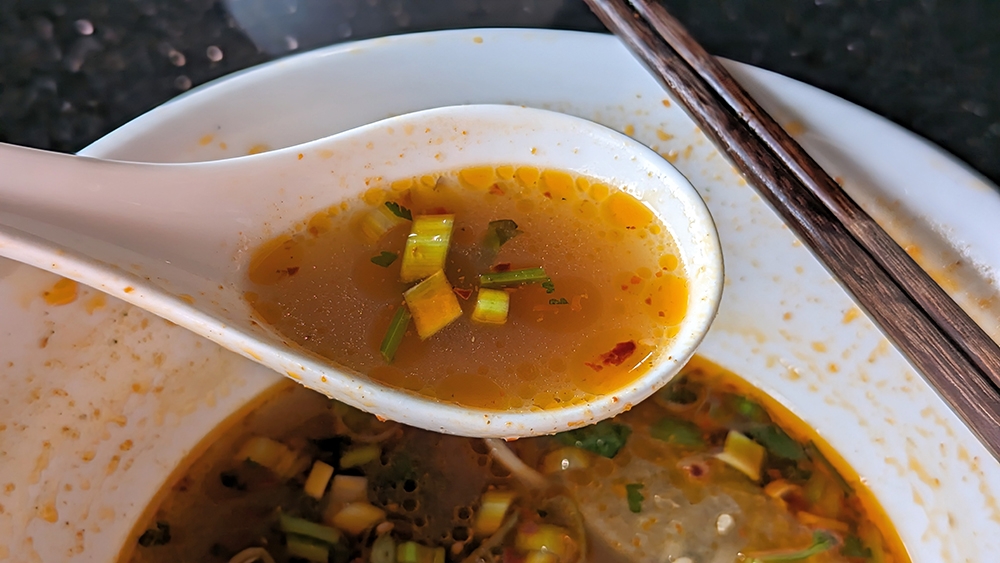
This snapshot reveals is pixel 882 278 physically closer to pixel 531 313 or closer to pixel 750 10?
pixel 531 313

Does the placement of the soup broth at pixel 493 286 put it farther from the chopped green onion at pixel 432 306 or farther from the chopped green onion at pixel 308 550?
the chopped green onion at pixel 308 550

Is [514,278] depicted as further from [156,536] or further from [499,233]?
[156,536]

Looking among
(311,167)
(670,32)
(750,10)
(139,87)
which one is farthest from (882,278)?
(139,87)

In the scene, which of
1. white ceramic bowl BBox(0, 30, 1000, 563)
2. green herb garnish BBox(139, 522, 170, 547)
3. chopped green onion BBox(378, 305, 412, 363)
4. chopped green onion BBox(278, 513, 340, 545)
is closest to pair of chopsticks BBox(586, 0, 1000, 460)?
white ceramic bowl BBox(0, 30, 1000, 563)

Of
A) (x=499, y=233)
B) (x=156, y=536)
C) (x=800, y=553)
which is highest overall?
(x=499, y=233)

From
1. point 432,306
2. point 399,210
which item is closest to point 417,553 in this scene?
point 432,306

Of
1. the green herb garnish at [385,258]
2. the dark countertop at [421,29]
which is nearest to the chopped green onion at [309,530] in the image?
the green herb garnish at [385,258]
